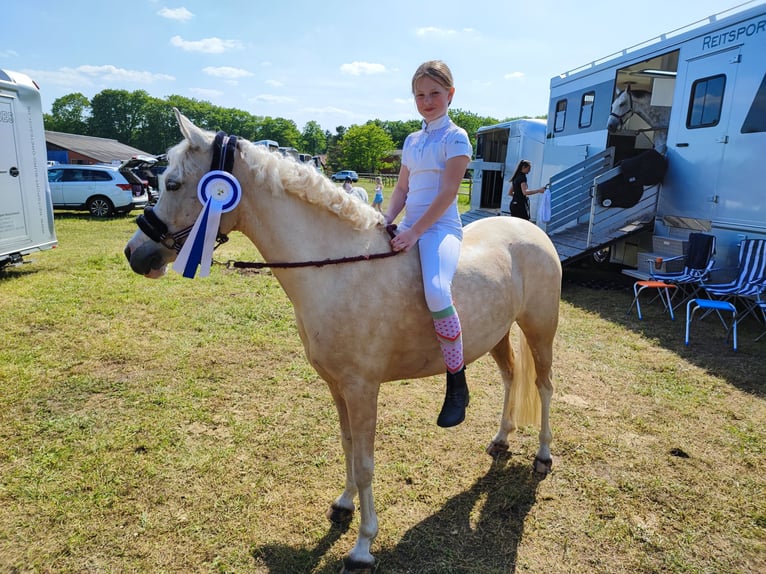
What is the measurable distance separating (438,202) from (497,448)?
7.27ft

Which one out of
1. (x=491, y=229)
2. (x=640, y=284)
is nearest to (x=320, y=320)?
(x=491, y=229)

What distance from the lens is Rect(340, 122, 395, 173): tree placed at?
7694 centimetres

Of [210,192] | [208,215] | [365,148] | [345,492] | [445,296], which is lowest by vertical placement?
[345,492]

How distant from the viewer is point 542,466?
3.30 metres

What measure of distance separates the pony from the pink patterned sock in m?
8.34

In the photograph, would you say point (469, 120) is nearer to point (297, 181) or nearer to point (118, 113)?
point (118, 113)

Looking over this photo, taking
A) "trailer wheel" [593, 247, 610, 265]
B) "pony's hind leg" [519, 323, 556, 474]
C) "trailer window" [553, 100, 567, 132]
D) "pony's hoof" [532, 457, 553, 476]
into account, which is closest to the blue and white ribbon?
"pony's hind leg" [519, 323, 556, 474]

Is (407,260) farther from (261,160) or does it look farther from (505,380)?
(505,380)

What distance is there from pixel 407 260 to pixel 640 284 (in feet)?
19.7

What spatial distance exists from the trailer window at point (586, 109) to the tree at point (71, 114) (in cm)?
10341

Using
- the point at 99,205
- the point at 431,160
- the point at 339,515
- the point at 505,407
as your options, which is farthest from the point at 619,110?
the point at 99,205

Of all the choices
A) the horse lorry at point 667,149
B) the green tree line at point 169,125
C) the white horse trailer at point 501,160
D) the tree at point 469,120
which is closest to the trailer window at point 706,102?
the horse lorry at point 667,149

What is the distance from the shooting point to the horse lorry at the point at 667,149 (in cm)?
625

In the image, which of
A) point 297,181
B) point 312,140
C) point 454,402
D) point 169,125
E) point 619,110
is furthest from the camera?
point 312,140
